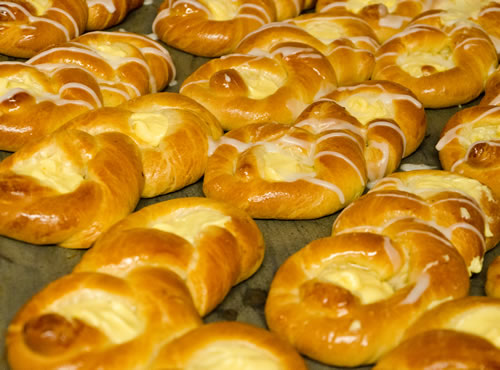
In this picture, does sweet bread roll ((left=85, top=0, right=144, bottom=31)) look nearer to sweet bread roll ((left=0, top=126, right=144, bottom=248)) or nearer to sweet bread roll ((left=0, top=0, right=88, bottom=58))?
sweet bread roll ((left=0, top=0, right=88, bottom=58))

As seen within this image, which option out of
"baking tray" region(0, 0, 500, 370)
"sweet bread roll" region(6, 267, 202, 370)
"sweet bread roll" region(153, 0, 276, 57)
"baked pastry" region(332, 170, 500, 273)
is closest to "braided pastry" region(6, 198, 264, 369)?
"sweet bread roll" region(6, 267, 202, 370)

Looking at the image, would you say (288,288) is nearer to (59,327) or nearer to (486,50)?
(59,327)

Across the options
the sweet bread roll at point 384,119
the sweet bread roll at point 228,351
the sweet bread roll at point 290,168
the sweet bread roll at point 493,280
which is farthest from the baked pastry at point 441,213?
the sweet bread roll at point 228,351

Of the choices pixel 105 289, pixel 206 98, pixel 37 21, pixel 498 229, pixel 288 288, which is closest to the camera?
pixel 105 289

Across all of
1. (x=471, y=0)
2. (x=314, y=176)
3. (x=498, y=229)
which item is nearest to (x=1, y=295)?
(x=314, y=176)

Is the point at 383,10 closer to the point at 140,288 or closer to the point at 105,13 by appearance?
the point at 105,13

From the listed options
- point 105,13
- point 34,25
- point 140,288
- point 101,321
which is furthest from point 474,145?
point 34,25
